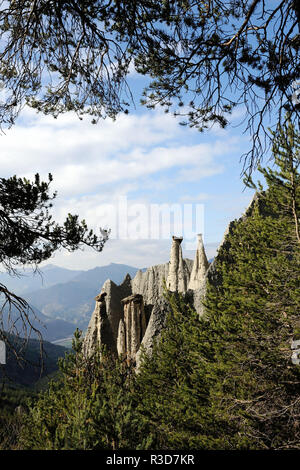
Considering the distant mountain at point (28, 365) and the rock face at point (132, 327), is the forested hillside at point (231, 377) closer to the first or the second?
the distant mountain at point (28, 365)

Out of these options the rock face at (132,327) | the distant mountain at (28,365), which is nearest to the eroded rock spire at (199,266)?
the rock face at (132,327)

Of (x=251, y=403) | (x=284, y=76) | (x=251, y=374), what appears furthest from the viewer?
(x=251, y=374)

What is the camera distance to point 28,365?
10.1m

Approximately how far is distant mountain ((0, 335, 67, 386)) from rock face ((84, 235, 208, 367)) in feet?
7.73

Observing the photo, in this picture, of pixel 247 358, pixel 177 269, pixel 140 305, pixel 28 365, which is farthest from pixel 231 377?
pixel 177 269

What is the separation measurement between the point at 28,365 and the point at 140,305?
926 centimetres

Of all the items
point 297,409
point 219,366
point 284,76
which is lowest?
point 297,409

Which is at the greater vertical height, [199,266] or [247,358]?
[199,266]

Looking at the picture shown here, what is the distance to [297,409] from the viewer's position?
6.53 metres

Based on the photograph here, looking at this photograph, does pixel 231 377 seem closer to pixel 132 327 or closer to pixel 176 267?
pixel 132 327

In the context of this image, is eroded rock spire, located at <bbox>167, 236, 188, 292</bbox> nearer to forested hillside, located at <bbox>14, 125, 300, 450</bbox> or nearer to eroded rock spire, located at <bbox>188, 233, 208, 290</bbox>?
eroded rock spire, located at <bbox>188, 233, 208, 290</bbox>
